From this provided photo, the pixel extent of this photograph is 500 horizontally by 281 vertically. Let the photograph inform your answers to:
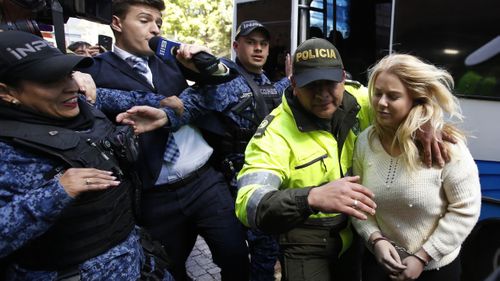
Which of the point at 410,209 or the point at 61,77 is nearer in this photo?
the point at 61,77

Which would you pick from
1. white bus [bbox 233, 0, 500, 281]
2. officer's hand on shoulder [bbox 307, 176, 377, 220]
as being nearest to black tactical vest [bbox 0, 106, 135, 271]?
officer's hand on shoulder [bbox 307, 176, 377, 220]

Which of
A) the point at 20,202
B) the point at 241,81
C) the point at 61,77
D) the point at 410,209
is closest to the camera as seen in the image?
the point at 20,202

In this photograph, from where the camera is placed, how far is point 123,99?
2064mm

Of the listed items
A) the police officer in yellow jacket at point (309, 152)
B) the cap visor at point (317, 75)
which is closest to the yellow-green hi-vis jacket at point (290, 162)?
the police officer in yellow jacket at point (309, 152)

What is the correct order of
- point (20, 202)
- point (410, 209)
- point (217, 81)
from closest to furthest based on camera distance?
point (20, 202) → point (410, 209) → point (217, 81)

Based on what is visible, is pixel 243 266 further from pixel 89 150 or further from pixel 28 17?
pixel 28 17

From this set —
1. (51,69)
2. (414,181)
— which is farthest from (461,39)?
(51,69)

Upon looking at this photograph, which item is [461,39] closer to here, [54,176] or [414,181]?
[414,181]

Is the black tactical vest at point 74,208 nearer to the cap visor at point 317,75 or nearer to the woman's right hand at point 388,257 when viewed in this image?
the cap visor at point 317,75

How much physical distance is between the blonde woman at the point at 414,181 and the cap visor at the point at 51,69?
128cm

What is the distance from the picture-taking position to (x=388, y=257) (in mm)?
1680

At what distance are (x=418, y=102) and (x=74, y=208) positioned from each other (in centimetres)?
147

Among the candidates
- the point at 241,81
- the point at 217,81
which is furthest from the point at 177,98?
the point at 241,81

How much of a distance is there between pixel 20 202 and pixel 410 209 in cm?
151
